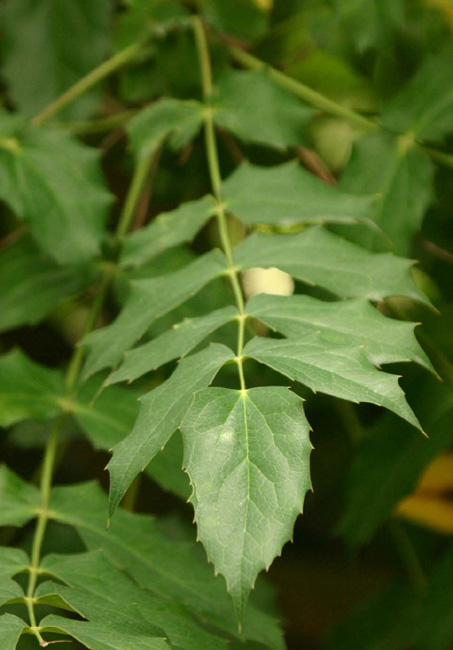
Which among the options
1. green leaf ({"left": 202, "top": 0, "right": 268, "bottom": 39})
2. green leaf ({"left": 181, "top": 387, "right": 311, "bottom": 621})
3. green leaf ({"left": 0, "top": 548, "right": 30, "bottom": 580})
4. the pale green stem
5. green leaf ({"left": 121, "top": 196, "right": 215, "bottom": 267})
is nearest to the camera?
green leaf ({"left": 181, "top": 387, "right": 311, "bottom": 621})

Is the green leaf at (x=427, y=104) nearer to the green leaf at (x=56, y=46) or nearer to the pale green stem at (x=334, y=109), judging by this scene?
the pale green stem at (x=334, y=109)

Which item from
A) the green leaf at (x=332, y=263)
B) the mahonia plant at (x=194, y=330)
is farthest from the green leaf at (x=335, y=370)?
the green leaf at (x=332, y=263)

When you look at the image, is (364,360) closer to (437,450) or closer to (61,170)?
(437,450)

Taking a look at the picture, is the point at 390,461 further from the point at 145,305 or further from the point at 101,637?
the point at 101,637

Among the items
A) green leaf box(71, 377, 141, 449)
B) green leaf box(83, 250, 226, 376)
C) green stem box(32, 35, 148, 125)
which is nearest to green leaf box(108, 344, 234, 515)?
green leaf box(83, 250, 226, 376)

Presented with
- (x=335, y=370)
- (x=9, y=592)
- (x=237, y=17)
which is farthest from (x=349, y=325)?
(x=237, y=17)

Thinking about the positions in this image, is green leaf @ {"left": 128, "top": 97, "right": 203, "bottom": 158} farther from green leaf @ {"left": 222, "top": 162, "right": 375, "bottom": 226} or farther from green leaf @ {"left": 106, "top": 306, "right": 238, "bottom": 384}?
green leaf @ {"left": 106, "top": 306, "right": 238, "bottom": 384}

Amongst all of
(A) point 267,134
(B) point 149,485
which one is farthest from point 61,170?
(B) point 149,485

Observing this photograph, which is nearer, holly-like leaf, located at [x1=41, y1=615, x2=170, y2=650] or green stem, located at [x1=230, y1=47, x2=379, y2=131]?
holly-like leaf, located at [x1=41, y1=615, x2=170, y2=650]
